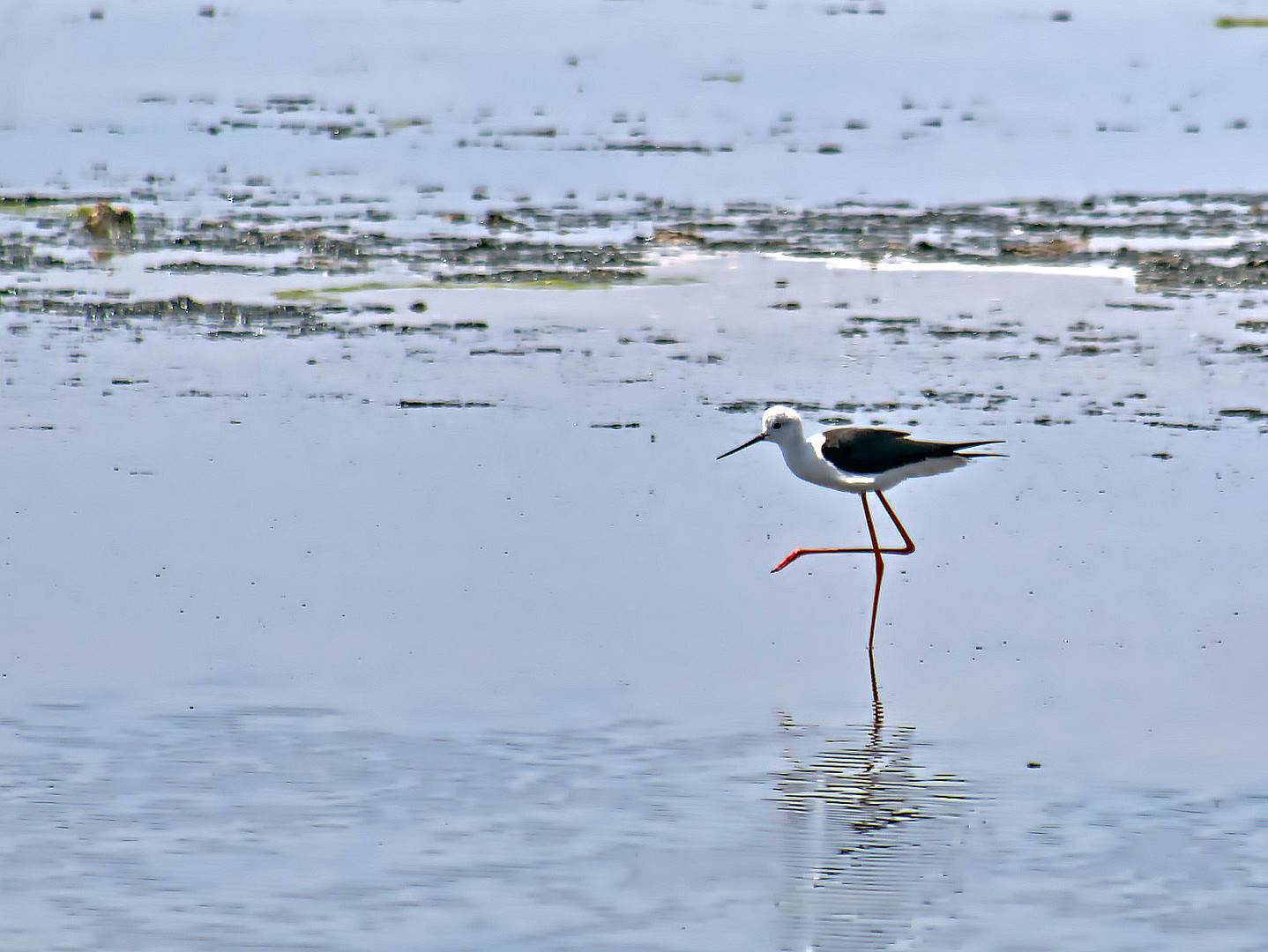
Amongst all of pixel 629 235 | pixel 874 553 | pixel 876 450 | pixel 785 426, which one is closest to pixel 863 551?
pixel 874 553

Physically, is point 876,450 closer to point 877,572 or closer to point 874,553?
point 874,553

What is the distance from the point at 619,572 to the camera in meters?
10.1

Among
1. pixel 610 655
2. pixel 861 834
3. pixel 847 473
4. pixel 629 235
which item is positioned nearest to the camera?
pixel 861 834

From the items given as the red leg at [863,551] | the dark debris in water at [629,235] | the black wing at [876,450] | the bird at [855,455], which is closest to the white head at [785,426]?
the bird at [855,455]

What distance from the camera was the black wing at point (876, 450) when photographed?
10.5 meters

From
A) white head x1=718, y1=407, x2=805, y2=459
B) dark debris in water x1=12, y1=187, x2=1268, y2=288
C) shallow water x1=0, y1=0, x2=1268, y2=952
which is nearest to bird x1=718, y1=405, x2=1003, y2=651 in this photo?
white head x1=718, y1=407, x2=805, y2=459

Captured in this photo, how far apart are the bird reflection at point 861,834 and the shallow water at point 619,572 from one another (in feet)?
0.06

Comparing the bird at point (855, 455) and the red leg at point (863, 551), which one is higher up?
the bird at point (855, 455)

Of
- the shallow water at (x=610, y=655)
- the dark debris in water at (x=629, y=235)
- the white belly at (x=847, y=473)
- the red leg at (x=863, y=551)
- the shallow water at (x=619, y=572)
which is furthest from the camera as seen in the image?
the dark debris in water at (x=629, y=235)

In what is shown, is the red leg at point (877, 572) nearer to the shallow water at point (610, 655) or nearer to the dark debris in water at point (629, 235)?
the shallow water at point (610, 655)

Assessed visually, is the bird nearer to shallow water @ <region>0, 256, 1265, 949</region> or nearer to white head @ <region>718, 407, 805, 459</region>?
white head @ <region>718, 407, 805, 459</region>

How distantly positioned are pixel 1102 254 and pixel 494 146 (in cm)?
1087

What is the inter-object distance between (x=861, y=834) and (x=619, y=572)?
325 centimetres

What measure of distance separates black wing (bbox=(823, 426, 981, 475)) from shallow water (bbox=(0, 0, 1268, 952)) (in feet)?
1.76
